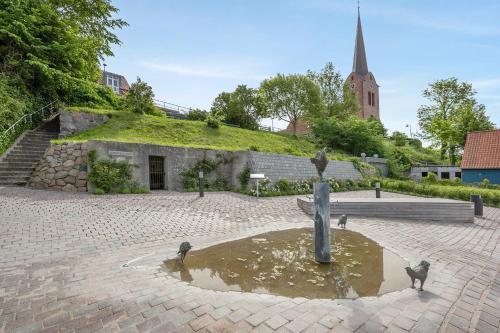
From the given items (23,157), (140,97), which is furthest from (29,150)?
(140,97)

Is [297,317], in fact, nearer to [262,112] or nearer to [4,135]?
[4,135]

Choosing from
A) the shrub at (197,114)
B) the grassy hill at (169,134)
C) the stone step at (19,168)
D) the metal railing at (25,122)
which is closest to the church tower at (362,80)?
the grassy hill at (169,134)

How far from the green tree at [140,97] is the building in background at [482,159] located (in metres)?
27.0

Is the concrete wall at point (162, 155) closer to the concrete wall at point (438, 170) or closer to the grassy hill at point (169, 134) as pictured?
the grassy hill at point (169, 134)

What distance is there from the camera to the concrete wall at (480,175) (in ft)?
69.9

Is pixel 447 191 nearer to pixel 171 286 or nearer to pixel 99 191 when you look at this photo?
pixel 171 286

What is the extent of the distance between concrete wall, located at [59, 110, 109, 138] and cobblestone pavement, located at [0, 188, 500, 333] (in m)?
8.60

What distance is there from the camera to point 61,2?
18.0 meters

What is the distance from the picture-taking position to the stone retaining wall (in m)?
11.0

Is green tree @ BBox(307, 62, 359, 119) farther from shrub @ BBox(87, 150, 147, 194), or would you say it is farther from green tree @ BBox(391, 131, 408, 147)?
shrub @ BBox(87, 150, 147, 194)

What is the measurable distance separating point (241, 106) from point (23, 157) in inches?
796

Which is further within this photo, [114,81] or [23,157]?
[114,81]

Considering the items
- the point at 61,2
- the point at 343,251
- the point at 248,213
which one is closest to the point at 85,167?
the point at 248,213

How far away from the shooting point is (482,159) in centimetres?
2245
